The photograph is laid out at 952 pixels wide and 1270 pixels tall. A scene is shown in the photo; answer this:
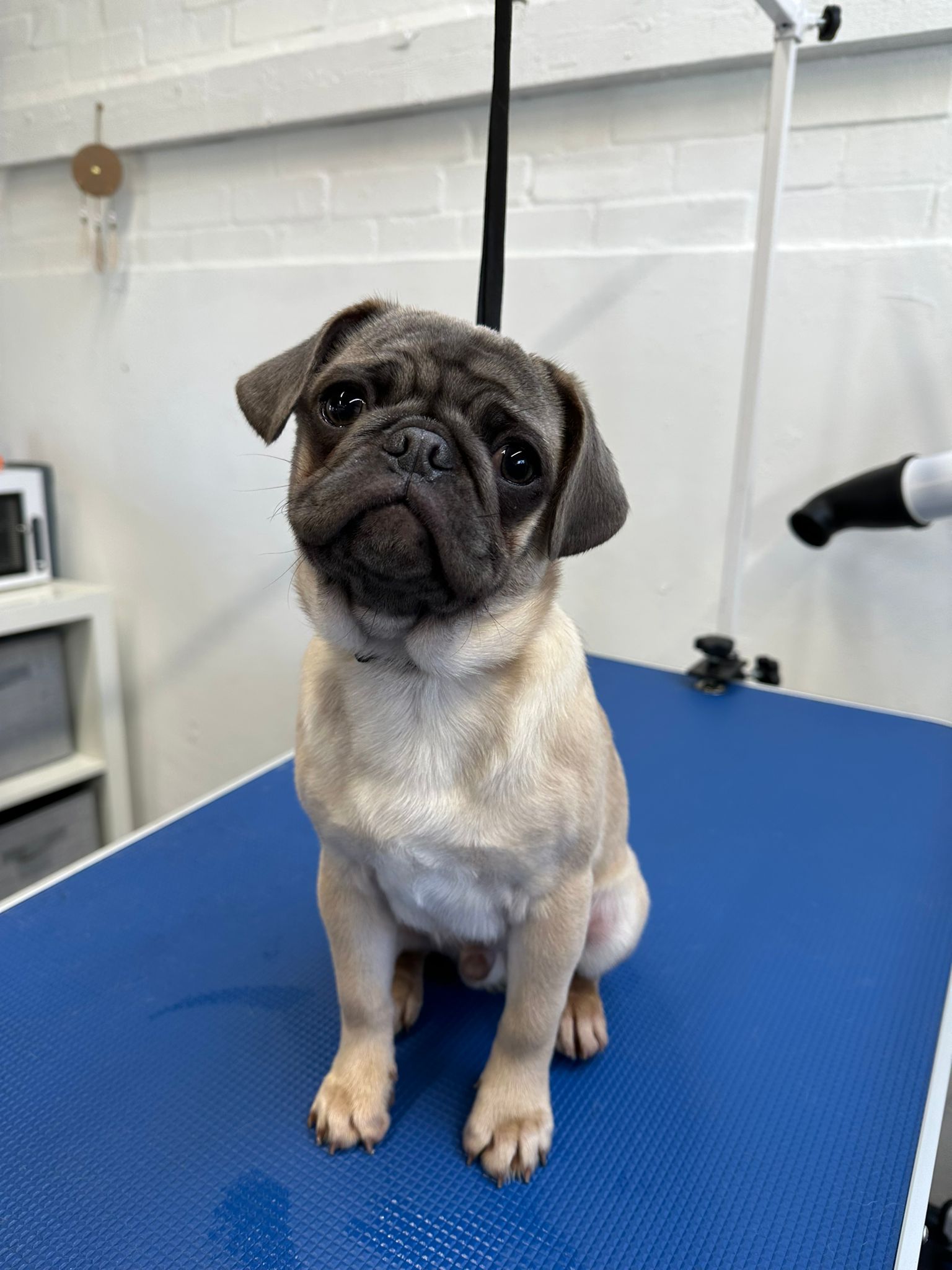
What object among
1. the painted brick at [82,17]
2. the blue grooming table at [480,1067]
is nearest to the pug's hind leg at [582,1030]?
the blue grooming table at [480,1067]

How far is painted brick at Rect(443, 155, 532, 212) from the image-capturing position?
1824 millimetres

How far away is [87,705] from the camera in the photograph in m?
2.38

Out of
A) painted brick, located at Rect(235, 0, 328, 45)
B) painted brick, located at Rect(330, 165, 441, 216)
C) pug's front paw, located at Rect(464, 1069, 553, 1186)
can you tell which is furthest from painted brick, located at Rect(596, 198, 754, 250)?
pug's front paw, located at Rect(464, 1069, 553, 1186)

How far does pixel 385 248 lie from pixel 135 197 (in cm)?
83

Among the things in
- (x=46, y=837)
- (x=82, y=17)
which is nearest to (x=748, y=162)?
(x=82, y=17)

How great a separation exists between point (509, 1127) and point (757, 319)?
1.34 meters

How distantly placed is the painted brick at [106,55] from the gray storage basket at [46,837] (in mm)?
1941

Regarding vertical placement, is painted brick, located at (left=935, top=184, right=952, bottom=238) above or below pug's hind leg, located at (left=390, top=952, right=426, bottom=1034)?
above

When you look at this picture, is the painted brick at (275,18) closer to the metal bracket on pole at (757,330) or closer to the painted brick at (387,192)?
the painted brick at (387,192)

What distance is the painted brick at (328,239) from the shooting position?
2031mm

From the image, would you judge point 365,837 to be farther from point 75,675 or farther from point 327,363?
point 75,675

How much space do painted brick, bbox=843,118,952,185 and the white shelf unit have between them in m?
1.99

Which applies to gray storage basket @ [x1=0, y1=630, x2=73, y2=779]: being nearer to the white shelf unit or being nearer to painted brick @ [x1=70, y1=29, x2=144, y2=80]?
the white shelf unit

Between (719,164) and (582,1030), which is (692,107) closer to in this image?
(719,164)
